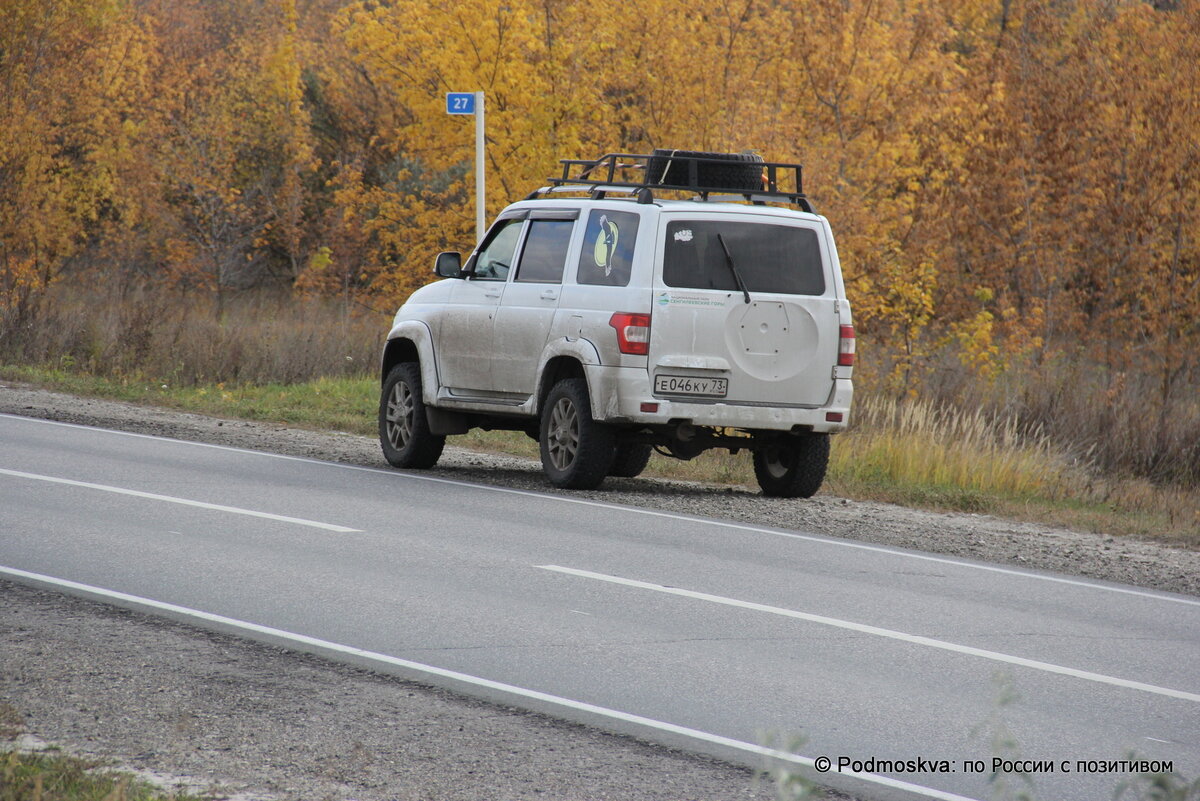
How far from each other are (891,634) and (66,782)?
4201 millimetres

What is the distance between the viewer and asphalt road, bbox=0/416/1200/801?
576 centimetres

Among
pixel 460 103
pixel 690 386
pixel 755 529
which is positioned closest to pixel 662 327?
pixel 690 386

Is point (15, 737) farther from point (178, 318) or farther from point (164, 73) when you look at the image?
point (164, 73)

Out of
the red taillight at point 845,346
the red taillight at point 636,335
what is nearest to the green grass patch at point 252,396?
the red taillight at point 636,335

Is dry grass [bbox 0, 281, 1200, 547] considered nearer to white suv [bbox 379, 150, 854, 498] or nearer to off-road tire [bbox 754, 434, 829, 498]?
off-road tire [bbox 754, 434, 829, 498]

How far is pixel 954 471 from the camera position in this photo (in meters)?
14.8

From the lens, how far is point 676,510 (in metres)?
11.9

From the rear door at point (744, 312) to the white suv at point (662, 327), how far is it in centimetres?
1

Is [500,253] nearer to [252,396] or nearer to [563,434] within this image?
[563,434]

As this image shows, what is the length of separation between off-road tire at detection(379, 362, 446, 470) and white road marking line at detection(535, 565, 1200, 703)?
15.7 ft

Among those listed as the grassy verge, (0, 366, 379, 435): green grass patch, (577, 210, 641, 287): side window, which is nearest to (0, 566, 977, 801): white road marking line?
(577, 210, 641, 287): side window

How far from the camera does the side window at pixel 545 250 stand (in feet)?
41.3

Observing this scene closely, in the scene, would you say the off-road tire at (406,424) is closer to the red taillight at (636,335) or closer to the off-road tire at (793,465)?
the red taillight at (636,335)

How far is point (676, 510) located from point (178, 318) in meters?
17.1
